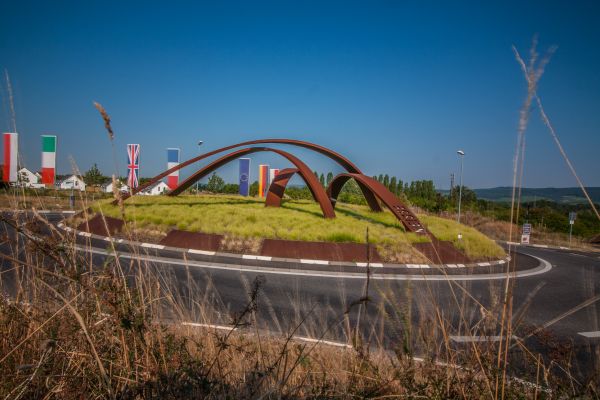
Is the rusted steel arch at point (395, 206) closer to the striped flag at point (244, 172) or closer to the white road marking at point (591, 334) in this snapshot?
the white road marking at point (591, 334)

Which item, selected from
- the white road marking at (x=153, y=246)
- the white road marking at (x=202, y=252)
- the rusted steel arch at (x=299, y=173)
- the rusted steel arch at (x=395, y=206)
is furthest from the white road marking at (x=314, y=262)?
the rusted steel arch at (x=299, y=173)

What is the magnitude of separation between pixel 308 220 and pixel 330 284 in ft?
19.8

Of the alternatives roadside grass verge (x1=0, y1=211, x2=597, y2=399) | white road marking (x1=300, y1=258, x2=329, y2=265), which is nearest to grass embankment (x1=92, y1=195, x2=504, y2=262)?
white road marking (x1=300, y1=258, x2=329, y2=265)

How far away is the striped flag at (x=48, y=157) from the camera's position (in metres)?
15.4

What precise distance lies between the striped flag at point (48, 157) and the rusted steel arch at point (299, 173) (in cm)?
532

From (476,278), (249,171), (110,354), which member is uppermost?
(249,171)

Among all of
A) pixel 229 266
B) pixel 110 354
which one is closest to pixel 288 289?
pixel 229 266

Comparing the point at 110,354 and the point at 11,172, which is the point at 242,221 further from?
the point at 110,354

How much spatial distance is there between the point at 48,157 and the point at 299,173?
36.5 ft

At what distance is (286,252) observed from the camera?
9711mm

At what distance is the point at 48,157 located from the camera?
15.6 meters

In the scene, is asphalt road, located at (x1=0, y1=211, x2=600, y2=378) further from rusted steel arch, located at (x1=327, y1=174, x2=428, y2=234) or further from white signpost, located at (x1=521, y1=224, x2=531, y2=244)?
white signpost, located at (x1=521, y1=224, x2=531, y2=244)

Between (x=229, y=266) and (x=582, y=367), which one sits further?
(x=229, y=266)

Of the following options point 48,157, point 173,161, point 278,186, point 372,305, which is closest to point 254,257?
point 372,305
